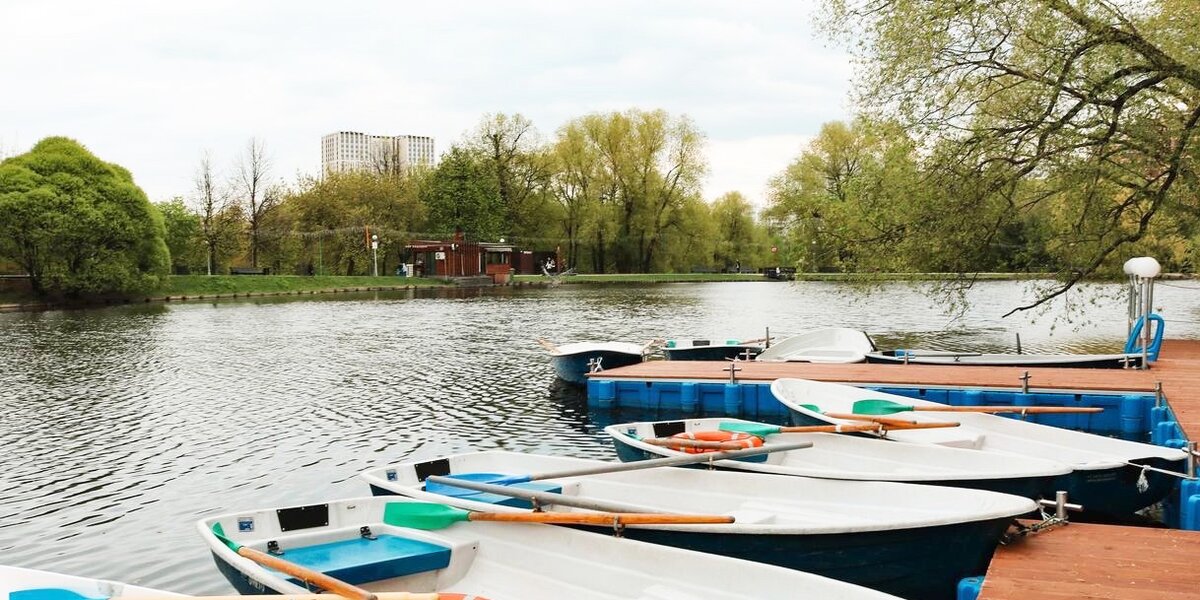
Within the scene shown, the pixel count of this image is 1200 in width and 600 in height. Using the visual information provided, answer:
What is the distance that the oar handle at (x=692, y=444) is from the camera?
10.4 meters

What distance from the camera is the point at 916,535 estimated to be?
7344 mm

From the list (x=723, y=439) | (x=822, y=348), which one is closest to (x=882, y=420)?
(x=723, y=439)

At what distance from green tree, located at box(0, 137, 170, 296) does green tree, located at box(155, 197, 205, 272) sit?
13.3m

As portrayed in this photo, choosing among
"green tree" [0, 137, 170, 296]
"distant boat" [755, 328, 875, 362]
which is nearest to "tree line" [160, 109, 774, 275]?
"green tree" [0, 137, 170, 296]

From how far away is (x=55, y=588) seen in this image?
20.1 feet

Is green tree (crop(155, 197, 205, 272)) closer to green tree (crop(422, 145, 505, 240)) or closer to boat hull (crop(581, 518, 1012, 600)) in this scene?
green tree (crop(422, 145, 505, 240))

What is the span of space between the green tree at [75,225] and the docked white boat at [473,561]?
5502 centimetres

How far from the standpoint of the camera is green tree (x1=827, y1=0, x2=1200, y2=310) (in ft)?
60.3

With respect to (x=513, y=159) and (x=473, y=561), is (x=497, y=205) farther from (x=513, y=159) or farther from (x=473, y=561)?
(x=473, y=561)

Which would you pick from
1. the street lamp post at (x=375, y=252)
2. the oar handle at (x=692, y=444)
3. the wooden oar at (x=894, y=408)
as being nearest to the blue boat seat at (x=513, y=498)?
the oar handle at (x=692, y=444)

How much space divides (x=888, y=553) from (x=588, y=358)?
14470 mm

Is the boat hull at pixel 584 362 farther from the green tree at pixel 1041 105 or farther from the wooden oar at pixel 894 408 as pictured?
the wooden oar at pixel 894 408

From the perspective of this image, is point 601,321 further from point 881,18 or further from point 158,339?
point 881,18

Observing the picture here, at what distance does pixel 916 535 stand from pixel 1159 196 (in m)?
16.6
